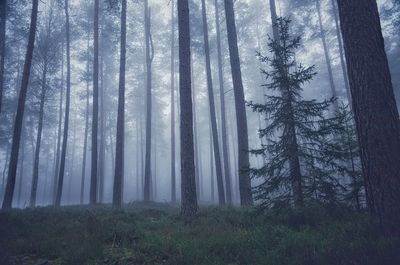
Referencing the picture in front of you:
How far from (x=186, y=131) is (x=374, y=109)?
18.9ft

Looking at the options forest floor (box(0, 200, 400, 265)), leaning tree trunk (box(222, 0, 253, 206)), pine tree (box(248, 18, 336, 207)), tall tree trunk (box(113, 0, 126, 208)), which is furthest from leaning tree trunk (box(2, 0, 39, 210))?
pine tree (box(248, 18, 336, 207))

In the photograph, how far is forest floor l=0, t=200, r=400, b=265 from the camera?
4344 mm

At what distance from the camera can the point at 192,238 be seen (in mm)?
6344

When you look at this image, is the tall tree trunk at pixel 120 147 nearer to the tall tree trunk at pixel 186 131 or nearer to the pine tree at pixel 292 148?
the tall tree trunk at pixel 186 131

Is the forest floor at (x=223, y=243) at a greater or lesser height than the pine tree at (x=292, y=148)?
lesser

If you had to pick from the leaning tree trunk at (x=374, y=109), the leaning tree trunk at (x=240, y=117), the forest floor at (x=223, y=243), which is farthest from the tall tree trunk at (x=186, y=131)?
the leaning tree trunk at (x=374, y=109)

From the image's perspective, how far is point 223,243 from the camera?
5.53 metres

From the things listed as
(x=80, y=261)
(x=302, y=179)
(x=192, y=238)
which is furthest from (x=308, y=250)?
(x=80, y=261)

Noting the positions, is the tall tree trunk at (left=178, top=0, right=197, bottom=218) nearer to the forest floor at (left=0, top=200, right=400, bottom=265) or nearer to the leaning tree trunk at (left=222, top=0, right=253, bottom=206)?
the forest floor at (left=0, top=200, right=400, bottom=265)

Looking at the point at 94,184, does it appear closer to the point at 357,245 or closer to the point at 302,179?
the point at 302,179

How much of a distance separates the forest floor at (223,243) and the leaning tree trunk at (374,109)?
1.91 feet

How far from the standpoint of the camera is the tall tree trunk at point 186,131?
9.20m

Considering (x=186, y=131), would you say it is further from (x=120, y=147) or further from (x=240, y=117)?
(x=120, y=147)

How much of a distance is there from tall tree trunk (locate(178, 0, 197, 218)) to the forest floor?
1059 mm
